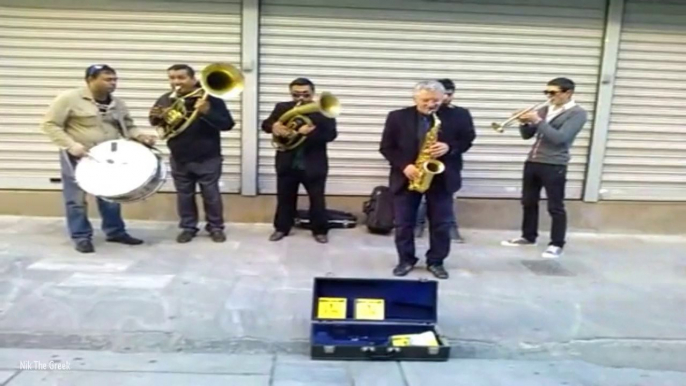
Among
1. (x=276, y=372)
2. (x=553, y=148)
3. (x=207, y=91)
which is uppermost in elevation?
(x=207, y=91)

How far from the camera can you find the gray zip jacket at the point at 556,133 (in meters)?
5.38

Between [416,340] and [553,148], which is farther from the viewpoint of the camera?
[553,148]

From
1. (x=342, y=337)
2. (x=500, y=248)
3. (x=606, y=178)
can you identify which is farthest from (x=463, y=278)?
(x=606, y=178)

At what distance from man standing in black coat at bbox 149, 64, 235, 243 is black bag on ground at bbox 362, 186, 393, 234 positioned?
1.40 metres

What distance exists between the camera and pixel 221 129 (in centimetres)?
550

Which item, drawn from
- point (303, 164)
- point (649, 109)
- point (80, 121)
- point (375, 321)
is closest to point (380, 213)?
point (303, 164)

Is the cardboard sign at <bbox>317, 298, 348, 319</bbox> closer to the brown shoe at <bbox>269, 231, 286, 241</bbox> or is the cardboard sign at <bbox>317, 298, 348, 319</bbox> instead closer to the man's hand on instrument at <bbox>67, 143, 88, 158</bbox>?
the brown shoe at <bbox>269, 231, 286, 241</bbox>

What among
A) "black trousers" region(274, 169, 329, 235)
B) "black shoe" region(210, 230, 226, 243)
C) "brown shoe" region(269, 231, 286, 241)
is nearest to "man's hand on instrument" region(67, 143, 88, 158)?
"black shoe" region(210, 230, 226, 243)

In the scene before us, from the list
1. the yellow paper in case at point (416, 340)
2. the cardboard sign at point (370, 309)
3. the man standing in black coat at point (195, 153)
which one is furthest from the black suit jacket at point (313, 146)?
the yellow paper in case at point (416, 340)

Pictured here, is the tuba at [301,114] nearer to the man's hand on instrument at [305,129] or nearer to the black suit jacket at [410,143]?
the man's hand on instrument at [305,129]

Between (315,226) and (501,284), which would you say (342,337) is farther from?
(315,226)

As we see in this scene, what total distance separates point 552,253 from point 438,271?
1.35m

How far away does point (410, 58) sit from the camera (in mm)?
6328

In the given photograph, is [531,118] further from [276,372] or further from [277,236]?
[276,372]
